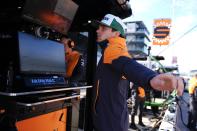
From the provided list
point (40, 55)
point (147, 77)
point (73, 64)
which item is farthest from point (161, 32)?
point (147, 77)

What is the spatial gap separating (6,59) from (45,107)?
0.77m

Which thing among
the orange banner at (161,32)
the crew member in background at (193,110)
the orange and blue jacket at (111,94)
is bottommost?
the crew member in background at (193,110)

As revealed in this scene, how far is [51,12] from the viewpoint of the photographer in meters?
2.76

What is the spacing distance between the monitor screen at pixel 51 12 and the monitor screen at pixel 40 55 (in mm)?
192

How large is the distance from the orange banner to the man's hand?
13.8 m

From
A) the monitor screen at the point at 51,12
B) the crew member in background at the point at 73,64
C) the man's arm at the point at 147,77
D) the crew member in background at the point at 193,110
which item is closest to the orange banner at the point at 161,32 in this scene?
the crew member in background at the point at 193,110

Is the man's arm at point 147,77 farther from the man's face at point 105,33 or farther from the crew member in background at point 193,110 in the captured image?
the crew member in background at point 193,110

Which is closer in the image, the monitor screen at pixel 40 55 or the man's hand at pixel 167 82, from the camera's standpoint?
the man's hand at pixel 167 82

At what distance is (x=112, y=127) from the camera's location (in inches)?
89.6

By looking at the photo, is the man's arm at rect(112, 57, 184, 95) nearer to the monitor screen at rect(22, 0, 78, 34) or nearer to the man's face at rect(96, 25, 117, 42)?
the man's face at rect(96, 25, 117, 42)

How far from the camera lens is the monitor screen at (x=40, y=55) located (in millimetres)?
2209

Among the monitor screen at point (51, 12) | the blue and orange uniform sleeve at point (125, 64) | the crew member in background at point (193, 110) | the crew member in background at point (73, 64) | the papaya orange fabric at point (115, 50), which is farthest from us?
the crew member in background at point (193, 110)

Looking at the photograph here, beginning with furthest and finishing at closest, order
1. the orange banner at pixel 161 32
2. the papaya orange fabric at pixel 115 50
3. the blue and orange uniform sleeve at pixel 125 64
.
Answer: the orange banner at pixel 161 32 < the papaya orange fabric at pixel 115 50 < the blue and orange uniform sleeve at pixel 125 64

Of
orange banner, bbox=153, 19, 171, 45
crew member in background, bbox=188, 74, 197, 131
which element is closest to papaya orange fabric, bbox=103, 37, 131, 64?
crew member in background, bbox=188, 74, 197, 131
